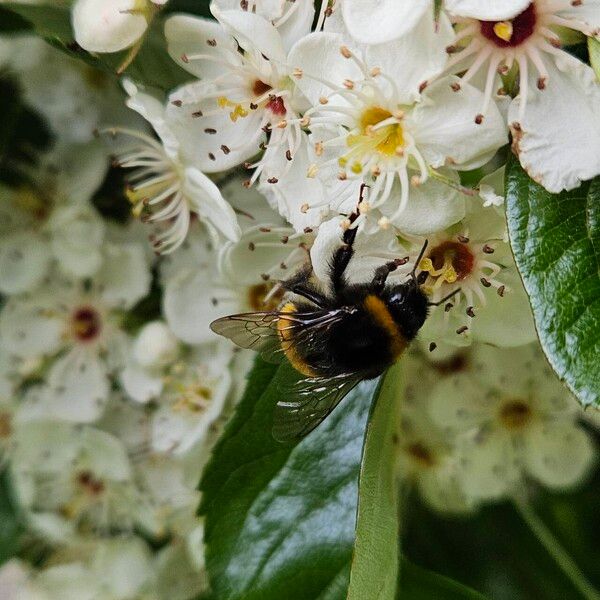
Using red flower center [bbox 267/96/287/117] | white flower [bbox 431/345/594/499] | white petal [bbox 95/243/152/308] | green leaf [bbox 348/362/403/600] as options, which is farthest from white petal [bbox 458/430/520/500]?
red flower center [bbox 267/96/287/117]

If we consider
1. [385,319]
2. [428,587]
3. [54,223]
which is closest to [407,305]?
[385,319]

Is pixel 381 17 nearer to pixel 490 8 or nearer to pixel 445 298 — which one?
pixel 490 8

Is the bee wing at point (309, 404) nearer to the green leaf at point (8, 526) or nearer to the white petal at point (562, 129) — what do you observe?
the white petal at point (562, 129)

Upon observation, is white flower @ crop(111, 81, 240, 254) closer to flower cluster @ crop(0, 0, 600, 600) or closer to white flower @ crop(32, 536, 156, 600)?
flower cluster @ crop(0, 0, 600, 600)

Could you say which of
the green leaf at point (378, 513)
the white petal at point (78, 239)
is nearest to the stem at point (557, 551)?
the green leaf at point (378, 513)

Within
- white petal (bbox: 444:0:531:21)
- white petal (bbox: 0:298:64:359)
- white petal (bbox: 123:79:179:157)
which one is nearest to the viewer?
white petal (bbox: 444:0:531:21)

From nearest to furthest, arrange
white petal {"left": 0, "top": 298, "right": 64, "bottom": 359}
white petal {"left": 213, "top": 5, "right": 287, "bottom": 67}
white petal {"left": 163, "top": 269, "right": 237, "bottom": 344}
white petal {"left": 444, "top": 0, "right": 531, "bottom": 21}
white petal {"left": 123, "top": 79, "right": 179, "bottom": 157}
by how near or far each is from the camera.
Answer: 1. white petal {"left": 444, "top": 0, "right": 531, "bottom": 21}
2. white petal {"left": 213, "top": 5, "right": 287, "bottom": 67}
3. white petal {"left": 123, "top": 79, "right": 179, "bottom": 157}
4. white petal {"left": 163, "top": 269, "right": 237, "bottom": 344}
5. white petal {"left": 0, "top": 298, "right": 64, "bottom": 359}

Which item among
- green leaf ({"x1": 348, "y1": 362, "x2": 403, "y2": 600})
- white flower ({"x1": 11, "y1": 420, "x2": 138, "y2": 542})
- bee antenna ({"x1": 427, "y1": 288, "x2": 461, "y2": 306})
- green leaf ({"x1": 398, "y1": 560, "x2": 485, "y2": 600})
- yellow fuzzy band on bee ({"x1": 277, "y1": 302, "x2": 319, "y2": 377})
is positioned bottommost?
white flower ({"x1": 11, "y1": 420, "x2": 138, "y2": 542})
